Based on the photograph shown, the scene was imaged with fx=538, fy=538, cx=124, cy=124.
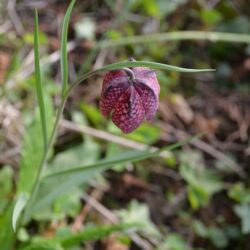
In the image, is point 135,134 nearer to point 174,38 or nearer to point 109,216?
point 109,216

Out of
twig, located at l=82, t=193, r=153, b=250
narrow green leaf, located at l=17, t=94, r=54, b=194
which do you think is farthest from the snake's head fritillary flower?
twig, located at l=82, t=193, r=153, b=250

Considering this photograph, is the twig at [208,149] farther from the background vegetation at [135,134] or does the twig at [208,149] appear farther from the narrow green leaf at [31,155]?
the narrow green leaf at [31,155]

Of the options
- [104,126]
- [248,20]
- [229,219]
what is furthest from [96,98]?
[248,20]

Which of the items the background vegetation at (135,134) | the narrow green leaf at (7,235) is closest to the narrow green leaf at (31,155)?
the background vegetation at (135,134)

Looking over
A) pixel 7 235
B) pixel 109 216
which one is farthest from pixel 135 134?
pixel 7 235

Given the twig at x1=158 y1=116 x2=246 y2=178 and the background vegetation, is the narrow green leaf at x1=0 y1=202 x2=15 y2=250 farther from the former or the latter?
the twig at x1=158 y1=116 x2=246 y2=178

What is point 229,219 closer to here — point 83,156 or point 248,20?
point 83,156
